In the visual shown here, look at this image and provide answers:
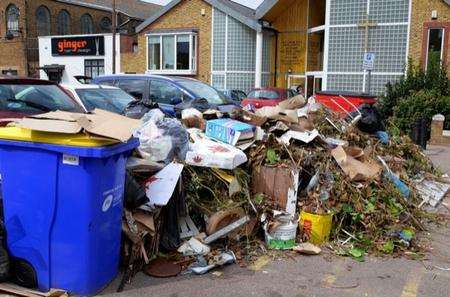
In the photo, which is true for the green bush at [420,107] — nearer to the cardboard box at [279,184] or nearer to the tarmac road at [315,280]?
the cardboard box at [279,184]

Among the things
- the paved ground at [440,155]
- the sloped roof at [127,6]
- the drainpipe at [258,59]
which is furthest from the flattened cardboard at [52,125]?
the sloped roof at [127,6]

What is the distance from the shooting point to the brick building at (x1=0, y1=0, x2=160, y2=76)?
38.9m

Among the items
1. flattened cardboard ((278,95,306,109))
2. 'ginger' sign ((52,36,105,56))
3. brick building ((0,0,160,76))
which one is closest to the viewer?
flattened cardboard ((278,95,306,109))

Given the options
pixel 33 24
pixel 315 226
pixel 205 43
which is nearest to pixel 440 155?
pixel 315 226

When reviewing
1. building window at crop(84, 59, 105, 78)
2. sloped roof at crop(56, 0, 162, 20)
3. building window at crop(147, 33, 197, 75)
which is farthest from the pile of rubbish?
sloped roof at crop(56, 0, 162, 20)

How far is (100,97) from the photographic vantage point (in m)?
8.55

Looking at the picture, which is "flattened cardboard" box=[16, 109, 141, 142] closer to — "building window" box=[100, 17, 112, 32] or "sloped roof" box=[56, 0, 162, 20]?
"sloped roof" box=[56, 0, 162, 20]

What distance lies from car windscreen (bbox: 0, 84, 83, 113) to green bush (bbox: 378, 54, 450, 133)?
503 inches

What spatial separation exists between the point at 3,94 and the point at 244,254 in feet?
10.6

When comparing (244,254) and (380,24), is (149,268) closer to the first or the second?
(244,254)

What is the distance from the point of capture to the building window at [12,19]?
3994 centimetres

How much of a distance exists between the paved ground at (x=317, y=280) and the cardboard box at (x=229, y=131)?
1.52m

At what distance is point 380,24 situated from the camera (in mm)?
21422

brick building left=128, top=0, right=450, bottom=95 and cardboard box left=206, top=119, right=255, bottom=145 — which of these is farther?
brick building left=128, top=0, right=450, bottom=95
